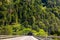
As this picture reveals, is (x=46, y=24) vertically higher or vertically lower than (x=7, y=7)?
lower

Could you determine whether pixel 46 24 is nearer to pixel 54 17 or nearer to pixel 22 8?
pixel 54 17

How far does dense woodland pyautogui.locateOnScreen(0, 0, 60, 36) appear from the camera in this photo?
1412cm

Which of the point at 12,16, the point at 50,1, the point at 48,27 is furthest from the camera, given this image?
the point at 50,1

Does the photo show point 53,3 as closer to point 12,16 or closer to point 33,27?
point 33,27

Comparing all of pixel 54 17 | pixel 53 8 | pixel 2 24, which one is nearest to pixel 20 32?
pixel 2 24

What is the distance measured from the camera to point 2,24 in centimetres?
1395

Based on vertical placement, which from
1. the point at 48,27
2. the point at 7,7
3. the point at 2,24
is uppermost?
the point at 7,7

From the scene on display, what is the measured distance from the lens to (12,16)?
14883 millimetres

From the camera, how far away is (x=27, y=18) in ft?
52.4

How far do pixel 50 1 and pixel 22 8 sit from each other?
4874 millimetres

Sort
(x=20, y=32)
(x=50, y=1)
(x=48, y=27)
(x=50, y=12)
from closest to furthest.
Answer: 1. (x=20, y=32)
2. (x=48, y=27)
3. (x=50, y=12)
4. (x=50, y=1)

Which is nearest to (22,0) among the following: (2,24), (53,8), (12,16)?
(12,16)

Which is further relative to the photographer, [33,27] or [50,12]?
[50,12]

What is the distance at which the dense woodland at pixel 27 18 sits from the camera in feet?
46.3
